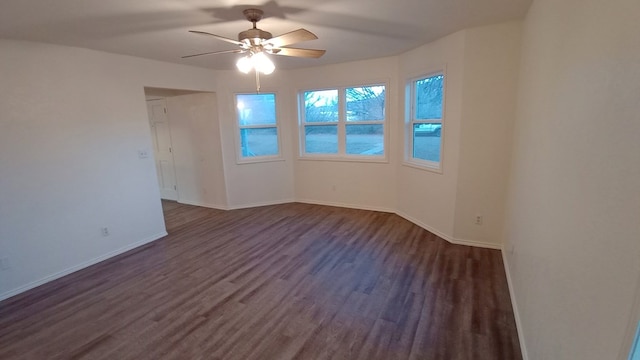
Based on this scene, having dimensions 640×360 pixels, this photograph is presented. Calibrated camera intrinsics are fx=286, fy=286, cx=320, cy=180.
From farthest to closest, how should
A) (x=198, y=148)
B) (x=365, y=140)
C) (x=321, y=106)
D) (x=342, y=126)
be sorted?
(x=198, y=148), (x=321, y=106), (x=342, y=126), (x=365, y=140)

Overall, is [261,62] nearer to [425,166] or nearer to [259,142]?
[425,166]

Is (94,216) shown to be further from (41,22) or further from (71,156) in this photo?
(41,22)

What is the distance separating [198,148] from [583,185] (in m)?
5.51

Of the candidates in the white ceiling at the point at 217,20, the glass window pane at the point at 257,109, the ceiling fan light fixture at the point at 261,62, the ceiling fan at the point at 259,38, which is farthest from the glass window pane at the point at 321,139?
the ceiling fan light fixture at the point at 261,62

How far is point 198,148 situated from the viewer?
5469 mm

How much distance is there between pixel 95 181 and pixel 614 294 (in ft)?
14.8

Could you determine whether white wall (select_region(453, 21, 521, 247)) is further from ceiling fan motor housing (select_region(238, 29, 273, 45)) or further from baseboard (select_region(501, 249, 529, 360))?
ceiling fan motor housing (select_region(238, 29, 273, 45))

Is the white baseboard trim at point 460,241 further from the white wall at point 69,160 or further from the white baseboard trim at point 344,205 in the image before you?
the white wall at point 69,160

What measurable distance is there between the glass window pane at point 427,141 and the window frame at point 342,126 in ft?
1.70

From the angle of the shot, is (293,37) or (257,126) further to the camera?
(257,126)

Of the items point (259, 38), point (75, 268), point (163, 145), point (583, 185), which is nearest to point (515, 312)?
point (583, 185)

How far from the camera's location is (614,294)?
887mm

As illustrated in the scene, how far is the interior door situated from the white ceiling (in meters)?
2.34

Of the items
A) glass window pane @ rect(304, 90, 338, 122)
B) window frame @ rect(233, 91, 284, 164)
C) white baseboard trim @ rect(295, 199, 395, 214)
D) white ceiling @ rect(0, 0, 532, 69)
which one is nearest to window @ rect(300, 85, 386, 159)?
glass window pane @ rect(304, 90, 338, 122)
